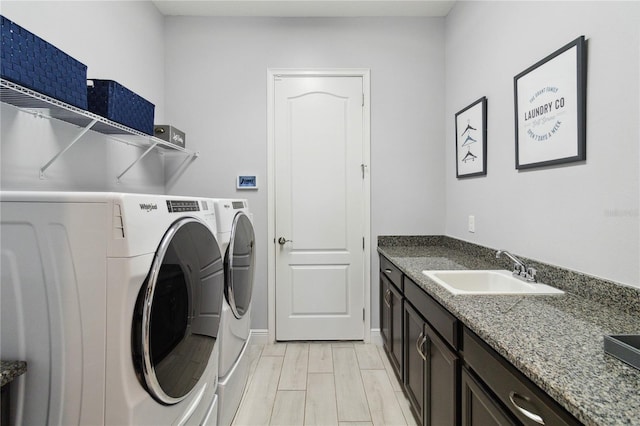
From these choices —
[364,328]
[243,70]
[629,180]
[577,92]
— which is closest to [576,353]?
[629,180]

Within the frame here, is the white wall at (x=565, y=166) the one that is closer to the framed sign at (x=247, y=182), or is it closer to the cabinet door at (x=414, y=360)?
the cabinet door at (x=414, y=360)

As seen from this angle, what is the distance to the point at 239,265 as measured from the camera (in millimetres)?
1809

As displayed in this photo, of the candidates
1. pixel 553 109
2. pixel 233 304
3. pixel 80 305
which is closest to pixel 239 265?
pixel 233 304

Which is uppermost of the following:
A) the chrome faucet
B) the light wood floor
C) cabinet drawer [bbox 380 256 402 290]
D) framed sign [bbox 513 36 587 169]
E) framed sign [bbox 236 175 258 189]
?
framed sign [bbox 513 36 587 169]

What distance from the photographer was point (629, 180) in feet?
3.65

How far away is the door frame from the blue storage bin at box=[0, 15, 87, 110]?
4.92 feet

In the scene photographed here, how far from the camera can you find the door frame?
2.71 metres

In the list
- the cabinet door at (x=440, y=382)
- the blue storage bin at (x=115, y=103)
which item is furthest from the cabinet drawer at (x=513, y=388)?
the blue storage bin at (x=115, y=103)

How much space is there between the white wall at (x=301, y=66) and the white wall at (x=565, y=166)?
17.4 inches

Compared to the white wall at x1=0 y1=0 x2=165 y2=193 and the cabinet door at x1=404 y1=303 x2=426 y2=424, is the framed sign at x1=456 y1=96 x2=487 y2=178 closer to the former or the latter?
the cabinet door at x1=404 y1=303 x2=426 y2=424

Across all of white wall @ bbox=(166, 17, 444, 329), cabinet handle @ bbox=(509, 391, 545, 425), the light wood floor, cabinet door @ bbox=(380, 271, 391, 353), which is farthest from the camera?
white wall @ bbox=(166, 17, 444, 329)

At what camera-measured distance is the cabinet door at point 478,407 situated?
2.90 ft

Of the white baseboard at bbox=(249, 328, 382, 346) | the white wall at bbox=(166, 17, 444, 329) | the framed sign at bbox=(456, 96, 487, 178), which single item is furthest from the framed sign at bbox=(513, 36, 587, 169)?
the white baseboard at bbox=(249, 328, 382, 346)

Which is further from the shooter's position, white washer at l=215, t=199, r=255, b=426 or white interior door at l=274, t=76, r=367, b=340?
white interior door at l=274, t=76, r=367, b=340
